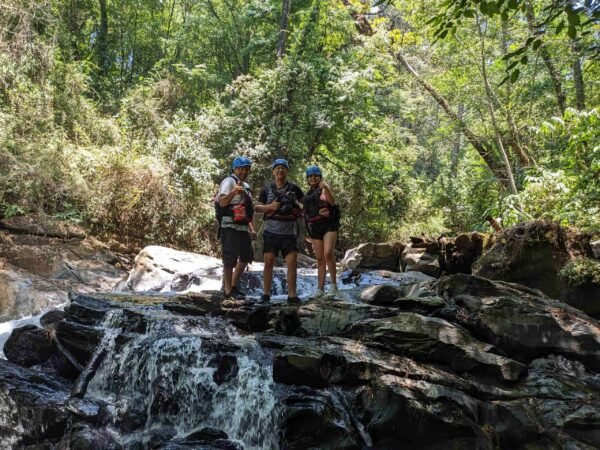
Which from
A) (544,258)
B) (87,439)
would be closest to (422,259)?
(544,258)

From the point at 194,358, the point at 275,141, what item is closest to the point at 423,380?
the point at 194,358

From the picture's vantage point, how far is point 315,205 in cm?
662

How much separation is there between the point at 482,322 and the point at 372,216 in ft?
44.5

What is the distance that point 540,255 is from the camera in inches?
298

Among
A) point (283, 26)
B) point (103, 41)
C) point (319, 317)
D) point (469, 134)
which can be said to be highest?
point (103, 41)

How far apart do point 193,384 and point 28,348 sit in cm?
262

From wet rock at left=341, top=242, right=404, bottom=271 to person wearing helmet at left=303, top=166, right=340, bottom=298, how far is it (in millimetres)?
6092

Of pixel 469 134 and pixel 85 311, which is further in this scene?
pixel 469 134

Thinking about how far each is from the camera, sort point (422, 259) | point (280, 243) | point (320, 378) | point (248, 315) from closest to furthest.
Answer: point (320, 378) < point (248, 315) < point (280, 243) < point (422, 259)

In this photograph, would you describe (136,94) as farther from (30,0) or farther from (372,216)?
(372,216)

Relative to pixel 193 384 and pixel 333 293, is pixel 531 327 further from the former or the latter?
pixel 193 384

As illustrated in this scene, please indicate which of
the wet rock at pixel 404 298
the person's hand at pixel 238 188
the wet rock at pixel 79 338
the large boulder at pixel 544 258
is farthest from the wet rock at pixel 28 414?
the large boulder at pixel 544 258

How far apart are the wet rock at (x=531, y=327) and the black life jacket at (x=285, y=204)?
2.61 metres

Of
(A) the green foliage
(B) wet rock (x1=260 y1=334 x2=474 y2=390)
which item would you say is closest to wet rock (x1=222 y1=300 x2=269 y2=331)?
(B) wet rock (x1=260 y1=334 x2=474 y2=390)
